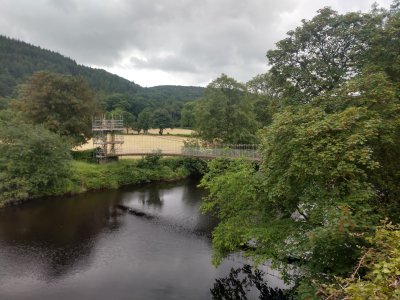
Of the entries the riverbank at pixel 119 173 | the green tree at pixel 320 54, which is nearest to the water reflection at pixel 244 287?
the green tree at pixel 320 54

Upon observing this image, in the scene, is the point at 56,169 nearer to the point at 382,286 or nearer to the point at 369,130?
the point at 369,130

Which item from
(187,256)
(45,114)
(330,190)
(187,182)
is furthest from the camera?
(187,182)

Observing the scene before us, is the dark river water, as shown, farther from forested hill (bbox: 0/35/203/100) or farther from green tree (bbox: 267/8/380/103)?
forested hill (bbox: 0/35/203/100)

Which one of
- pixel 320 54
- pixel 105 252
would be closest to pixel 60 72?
pixel 105 252

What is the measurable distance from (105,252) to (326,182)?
43.7 ft

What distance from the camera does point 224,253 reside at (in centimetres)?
1340

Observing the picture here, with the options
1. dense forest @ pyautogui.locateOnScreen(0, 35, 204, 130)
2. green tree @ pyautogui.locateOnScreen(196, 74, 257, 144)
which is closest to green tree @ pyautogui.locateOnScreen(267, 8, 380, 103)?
green tree @ pyautogui.locateOnScreen(196, 74, 257, 144)

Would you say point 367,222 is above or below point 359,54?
below

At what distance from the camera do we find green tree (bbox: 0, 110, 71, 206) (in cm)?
2700

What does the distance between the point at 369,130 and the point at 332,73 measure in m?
6.80

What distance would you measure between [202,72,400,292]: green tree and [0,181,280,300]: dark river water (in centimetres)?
429

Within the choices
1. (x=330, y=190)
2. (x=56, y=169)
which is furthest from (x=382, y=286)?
(x=56, y=169)

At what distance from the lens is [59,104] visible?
3491cm

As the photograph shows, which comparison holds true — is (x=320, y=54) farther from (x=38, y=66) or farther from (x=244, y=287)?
(x=38, y=66)
